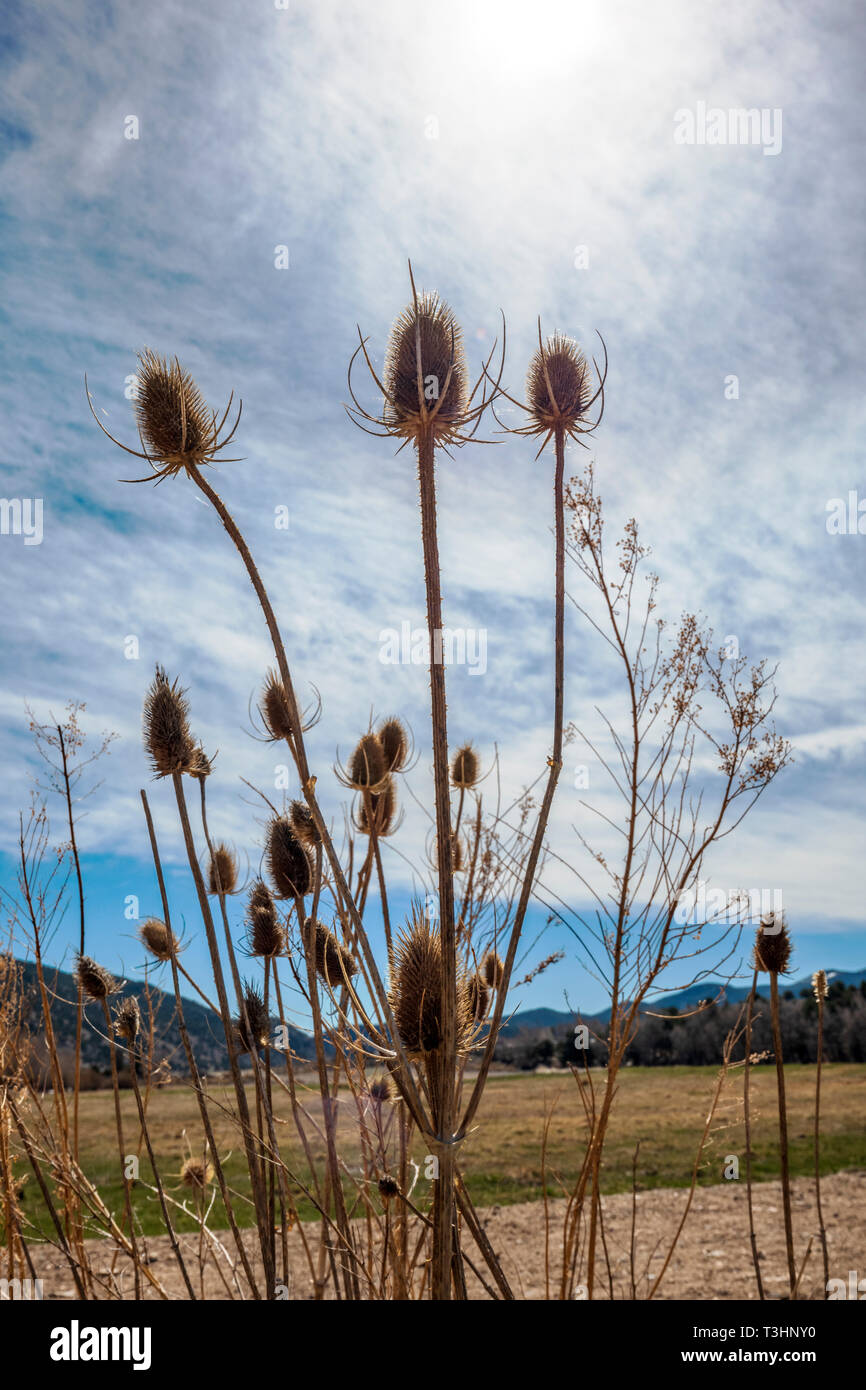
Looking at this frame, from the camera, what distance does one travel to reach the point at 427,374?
3.13 metres

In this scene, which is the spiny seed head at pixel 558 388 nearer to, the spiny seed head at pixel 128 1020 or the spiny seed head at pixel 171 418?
the spiny seed head at pixel 171 418

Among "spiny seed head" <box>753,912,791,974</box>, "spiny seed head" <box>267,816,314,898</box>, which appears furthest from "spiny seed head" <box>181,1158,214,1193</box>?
"spiny seed head" <box>753,912,791,974</box>

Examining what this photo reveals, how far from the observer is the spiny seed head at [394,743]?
16.2 feet

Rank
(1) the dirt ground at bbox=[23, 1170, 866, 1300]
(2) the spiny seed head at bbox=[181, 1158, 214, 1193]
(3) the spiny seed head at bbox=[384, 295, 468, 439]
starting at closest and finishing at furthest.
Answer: (3) the spiny seed head at bbox=[384, 295, 468, 439] < (2) the spiny seed head at bbox=[181, 1158, 214, 1193] < (1) the dirt ground at bbox=[23, 1170, 866, 1300]

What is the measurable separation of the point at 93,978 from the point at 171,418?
2997 millimetres

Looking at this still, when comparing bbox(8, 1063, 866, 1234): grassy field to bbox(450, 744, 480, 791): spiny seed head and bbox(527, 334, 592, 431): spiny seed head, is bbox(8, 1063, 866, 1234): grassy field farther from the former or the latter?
bbox(527, 334, 592, 431): spiny seed head

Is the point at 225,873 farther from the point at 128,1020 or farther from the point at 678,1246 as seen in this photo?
the point at 678,1246

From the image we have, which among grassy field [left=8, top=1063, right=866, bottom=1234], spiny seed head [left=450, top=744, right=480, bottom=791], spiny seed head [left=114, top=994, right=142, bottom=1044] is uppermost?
spiny seed head [left=450, top=744, right=480, bottom=791]

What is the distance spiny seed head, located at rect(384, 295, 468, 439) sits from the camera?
10.0ft

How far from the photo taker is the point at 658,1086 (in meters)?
44.8

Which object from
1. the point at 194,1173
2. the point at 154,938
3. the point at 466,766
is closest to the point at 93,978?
the point at 154,938

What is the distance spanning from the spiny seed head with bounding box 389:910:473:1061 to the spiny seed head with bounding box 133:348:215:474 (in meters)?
1.94

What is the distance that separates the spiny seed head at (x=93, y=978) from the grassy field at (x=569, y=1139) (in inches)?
578
